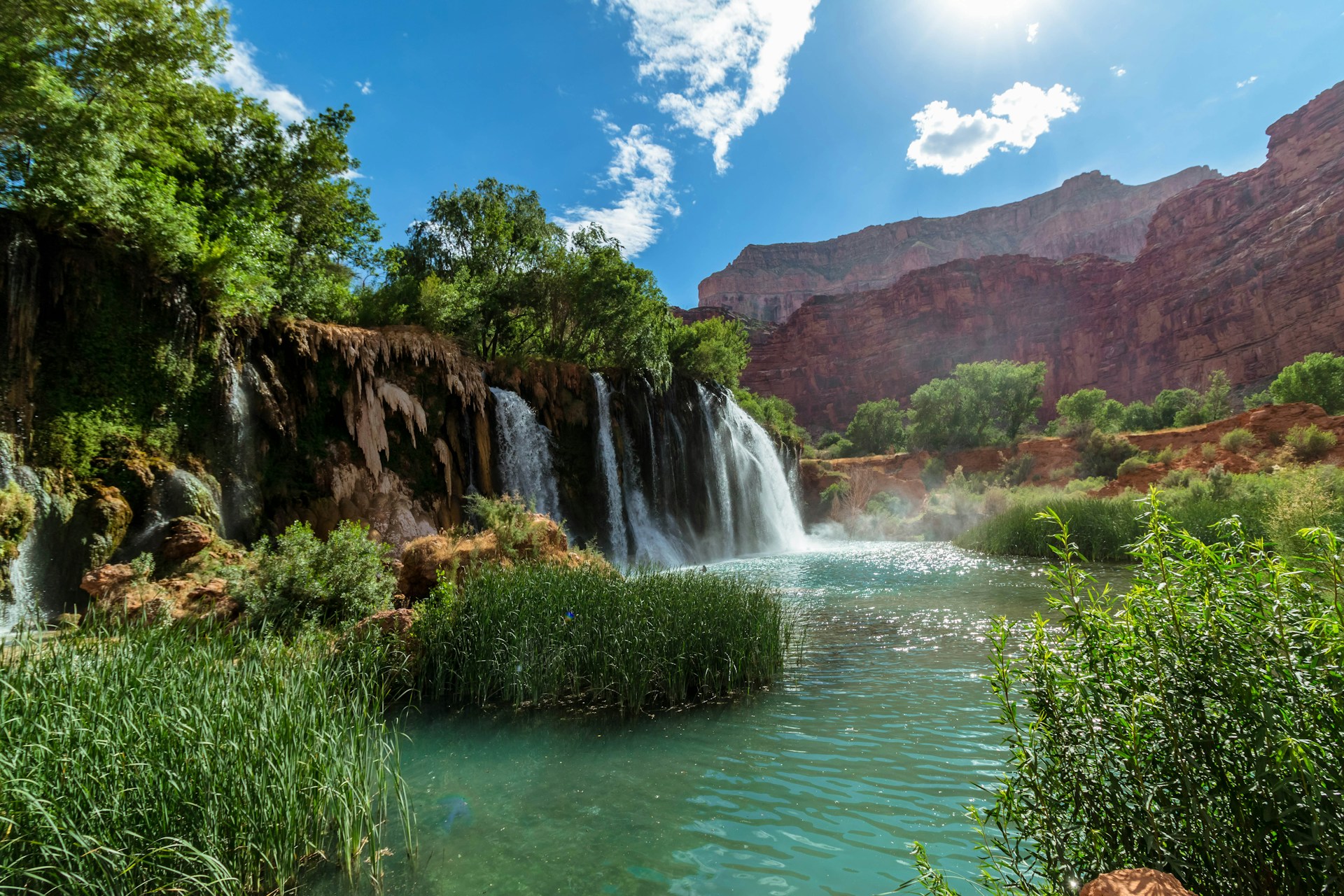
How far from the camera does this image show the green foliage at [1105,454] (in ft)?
131

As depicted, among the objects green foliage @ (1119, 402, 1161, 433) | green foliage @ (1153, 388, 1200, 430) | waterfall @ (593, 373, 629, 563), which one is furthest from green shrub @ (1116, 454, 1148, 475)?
waterfall @ (593, 373, 629, 563)

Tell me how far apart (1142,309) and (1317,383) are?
42.9 meters

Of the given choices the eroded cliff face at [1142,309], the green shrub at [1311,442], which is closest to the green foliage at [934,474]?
the green shrub at [1311,442]

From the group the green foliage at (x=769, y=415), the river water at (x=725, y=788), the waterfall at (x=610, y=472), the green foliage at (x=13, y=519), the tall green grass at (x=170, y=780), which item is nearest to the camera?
the tall green grass at (x=170, y=780)

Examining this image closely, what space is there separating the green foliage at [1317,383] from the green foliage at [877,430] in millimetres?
28056

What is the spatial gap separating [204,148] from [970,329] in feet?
317

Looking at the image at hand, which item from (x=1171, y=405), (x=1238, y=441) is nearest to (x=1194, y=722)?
(x=1238, y=441)

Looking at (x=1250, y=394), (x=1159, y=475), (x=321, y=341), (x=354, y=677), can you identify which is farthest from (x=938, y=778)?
(x=1250, y=394)

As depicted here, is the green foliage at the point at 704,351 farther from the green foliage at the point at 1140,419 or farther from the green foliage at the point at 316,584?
the green foliage at the point at 1140,419

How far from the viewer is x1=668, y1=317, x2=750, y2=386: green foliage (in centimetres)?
3434

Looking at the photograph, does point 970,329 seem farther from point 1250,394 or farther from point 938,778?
point 938,778

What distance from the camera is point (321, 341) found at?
15.5 m

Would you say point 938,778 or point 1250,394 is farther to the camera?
point 1250,394

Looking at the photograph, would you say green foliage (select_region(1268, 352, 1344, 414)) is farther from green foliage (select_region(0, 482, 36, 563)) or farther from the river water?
green foliage (select_region(0, 482, 36, 563))
